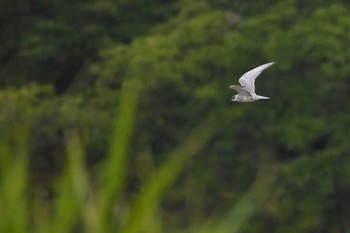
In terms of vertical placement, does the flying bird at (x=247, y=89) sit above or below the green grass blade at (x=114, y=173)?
below

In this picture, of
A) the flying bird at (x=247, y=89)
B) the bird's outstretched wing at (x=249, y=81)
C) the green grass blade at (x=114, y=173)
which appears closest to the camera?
the green grass blade at (x=114, y=173)

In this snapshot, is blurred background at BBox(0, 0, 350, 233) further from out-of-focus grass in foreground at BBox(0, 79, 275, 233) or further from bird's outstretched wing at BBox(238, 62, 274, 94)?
out-of-focus grass in foreground at BBox(0, 79, 275, 233)

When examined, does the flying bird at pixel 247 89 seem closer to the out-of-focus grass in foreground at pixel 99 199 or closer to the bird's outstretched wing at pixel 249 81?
the bird's outstretched wing at pixel 249 81

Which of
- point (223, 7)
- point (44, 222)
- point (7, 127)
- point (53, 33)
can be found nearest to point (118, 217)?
point (44, 222)

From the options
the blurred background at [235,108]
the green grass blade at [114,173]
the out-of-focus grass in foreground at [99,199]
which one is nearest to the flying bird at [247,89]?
the out-of-focus grass in foreground at [99,199]

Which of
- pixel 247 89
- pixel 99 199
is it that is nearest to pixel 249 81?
pixel 247 89

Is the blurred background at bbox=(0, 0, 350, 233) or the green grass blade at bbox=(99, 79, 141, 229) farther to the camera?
the blurred background at bbox=(0, 0, 350, 233)

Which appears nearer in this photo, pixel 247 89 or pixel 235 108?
pixel 247 89

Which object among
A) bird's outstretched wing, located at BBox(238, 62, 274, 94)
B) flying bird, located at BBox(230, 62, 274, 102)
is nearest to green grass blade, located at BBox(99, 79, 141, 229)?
flying bird, located at BBox(230, 62, 274, 102)

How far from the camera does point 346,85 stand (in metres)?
19.0

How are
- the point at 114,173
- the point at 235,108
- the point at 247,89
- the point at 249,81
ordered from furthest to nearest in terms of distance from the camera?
Answer: the point at 235,108, the point at 249,81, the point at 247,89, the point at 114,173

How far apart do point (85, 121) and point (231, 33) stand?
225cm

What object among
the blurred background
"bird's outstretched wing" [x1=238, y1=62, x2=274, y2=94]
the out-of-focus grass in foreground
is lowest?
the blurred background

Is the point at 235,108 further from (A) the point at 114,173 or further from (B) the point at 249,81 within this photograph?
(A) the point at 114,173
